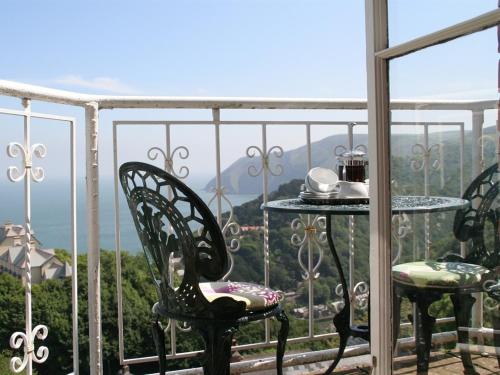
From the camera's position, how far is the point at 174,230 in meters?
1.84

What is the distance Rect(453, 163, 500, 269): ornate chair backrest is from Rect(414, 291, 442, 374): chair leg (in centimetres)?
21

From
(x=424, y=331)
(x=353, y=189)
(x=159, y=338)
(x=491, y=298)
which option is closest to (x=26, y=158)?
(x=159, y=338)

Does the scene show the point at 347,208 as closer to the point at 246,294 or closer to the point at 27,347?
the point at 246,294

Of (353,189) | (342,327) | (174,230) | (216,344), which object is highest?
(353,189)

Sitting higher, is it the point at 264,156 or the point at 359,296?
the point at 264,156

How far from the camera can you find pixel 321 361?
286 centimetres

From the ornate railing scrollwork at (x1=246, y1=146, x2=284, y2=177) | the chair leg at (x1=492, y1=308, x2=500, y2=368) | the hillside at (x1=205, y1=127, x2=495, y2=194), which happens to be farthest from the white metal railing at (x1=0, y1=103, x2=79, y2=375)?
the chair leg at (x1=492, y1=308, x2=500, y2=368)

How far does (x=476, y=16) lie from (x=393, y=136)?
392 millimetres

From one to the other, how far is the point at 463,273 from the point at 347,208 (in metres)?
0.83

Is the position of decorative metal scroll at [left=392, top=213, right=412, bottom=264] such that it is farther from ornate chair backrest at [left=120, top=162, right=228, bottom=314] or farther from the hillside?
the hillside

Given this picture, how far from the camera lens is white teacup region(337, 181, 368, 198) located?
226 centimetres

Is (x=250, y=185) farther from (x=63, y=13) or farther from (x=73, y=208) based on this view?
(x=63, y=13)

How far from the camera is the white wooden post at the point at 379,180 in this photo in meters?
1.46

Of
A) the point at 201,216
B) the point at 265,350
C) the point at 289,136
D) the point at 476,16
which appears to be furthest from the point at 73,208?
the point at 476,16
